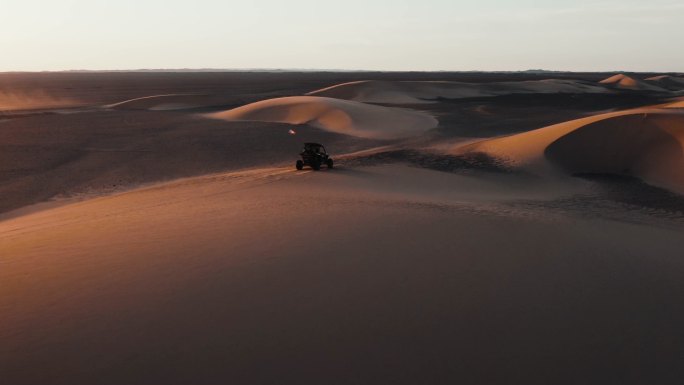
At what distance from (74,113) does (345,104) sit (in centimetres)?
2583

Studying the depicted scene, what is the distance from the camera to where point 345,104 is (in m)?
44.2

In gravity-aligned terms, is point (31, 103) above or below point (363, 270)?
above

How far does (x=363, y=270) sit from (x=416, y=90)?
6897cm

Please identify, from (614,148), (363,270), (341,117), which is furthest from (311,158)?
(341,117)

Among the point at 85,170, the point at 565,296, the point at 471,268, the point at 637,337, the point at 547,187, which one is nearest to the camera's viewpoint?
the point at 637,337

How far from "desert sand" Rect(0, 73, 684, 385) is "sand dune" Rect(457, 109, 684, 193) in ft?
0.31

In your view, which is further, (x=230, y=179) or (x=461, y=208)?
(x=230, y=179)

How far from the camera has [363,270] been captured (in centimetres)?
862

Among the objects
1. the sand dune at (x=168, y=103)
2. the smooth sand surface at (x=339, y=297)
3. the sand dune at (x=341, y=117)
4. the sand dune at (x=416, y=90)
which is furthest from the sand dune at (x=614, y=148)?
the sand dune at (x=416, y=90)

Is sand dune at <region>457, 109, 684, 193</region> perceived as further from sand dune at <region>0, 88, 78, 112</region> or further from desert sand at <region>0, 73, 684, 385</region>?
sand dune at <region>0, 88, 78, 112</region>

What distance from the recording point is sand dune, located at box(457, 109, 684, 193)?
18656 mm

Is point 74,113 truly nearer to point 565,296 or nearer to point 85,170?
point 85,170

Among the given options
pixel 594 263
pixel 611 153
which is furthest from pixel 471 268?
pixel 611 153

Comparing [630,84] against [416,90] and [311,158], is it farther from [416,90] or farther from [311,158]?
[311,158]
